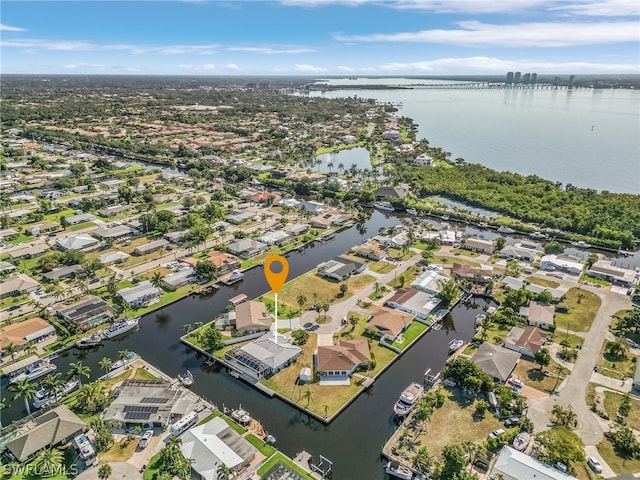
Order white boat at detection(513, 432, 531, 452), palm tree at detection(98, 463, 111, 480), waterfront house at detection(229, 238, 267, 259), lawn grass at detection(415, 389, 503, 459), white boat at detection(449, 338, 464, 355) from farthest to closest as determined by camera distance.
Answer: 1. waterfront house at detection(229, 238, 267, 259)
2. white boat at detection(449, 338, 464, 355)
3. lawn grass at detection(415, 389, 503, 459)
4. white boat at detection(513, 432, 531, 452)
5. palm tree at detection(98, 463, 111, 480)

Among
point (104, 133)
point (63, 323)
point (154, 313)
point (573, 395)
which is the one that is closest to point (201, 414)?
point (154, 313)

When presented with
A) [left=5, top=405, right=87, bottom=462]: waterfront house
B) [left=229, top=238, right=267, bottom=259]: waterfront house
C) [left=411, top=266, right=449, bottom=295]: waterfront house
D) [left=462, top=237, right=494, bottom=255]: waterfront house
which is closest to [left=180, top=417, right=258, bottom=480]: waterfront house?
[left=5, top=405, right=87, bottom=462]: waterfront house

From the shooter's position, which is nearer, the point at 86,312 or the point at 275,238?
the point at 86,312

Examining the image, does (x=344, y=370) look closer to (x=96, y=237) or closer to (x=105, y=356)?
(x=105, y=356)

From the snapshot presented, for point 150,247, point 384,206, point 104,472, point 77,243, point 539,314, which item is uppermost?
point 77,243

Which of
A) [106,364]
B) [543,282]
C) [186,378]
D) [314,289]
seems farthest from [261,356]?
[543,282]

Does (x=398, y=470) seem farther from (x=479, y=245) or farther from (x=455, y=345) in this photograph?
(x=479, y=245)

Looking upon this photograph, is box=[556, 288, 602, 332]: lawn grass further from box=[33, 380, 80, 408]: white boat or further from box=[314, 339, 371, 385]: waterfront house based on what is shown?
box=[33, 380, 80, 408]: white boat
